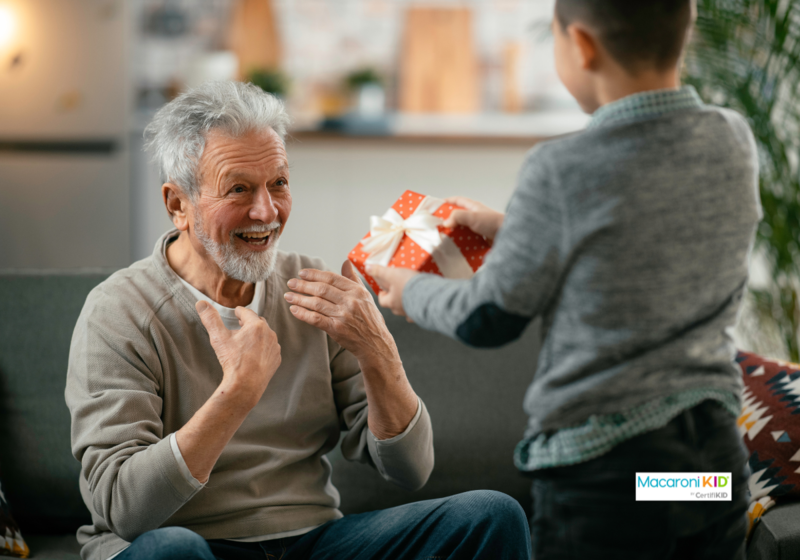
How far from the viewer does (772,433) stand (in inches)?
57.5

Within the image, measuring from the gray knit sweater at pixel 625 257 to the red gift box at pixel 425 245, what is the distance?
0.65ft

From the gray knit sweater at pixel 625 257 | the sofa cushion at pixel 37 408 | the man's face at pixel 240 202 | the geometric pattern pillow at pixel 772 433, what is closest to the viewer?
the gray knit sweater at pixel 625 257

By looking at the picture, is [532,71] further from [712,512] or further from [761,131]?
[712,512]

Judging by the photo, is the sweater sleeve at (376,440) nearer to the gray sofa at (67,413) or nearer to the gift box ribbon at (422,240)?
the gray sofa at (67,413)

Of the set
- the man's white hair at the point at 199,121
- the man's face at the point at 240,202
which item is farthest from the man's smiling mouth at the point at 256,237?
the man's white hair at the point at 199,121

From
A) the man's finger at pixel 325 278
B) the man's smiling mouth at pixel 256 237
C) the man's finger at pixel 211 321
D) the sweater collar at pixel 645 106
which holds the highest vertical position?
the sweater collar at pixel 645 106

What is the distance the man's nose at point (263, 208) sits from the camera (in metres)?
1.31

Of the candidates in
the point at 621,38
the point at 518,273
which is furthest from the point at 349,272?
the point at 621,38

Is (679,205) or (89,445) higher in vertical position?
(679,205)

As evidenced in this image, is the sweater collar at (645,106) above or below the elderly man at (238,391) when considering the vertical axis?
above

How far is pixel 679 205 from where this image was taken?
80 cm

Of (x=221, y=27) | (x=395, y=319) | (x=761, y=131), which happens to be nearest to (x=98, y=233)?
(x=221, y=27)

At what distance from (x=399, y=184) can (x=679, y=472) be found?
8.37 ft

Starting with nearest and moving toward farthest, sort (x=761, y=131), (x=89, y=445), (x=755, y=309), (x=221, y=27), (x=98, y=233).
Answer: (x=89, y=445) → (x=761, y=131) → (x=755, y=309) → (x=98, y=233) → (x=221, y=27)
